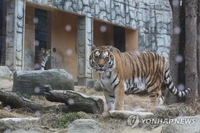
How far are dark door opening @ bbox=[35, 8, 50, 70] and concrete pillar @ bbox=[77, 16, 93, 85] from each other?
139 centimetres

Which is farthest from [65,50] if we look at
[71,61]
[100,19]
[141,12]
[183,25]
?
[183,25]

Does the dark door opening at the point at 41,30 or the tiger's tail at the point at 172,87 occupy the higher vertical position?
the dark door opening at the point at 41,30

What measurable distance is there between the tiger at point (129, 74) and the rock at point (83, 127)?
3.91 feet

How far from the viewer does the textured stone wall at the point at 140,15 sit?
1568 cm

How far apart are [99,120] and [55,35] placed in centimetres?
1134

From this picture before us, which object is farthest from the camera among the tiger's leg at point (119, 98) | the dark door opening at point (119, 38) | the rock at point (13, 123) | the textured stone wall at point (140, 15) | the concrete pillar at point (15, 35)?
the dark door opening at point (119, 38)

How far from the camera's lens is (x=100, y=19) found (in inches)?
638

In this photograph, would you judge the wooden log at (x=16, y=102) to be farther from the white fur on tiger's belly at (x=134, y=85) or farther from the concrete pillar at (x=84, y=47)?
the concrete pillar at (x=84, y=47)

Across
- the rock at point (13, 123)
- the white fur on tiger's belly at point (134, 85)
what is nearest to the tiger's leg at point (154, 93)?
the white fur on tiger's belly at point (134, 85)

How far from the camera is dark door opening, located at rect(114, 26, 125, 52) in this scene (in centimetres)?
1900

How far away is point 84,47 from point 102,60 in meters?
9.18

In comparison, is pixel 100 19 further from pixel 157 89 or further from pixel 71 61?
pixel 157 89

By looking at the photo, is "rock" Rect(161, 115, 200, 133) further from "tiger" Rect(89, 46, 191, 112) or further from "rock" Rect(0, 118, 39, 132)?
"rock" Rect(0, 118, 39, 132)

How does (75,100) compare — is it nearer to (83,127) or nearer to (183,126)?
(83,127)
